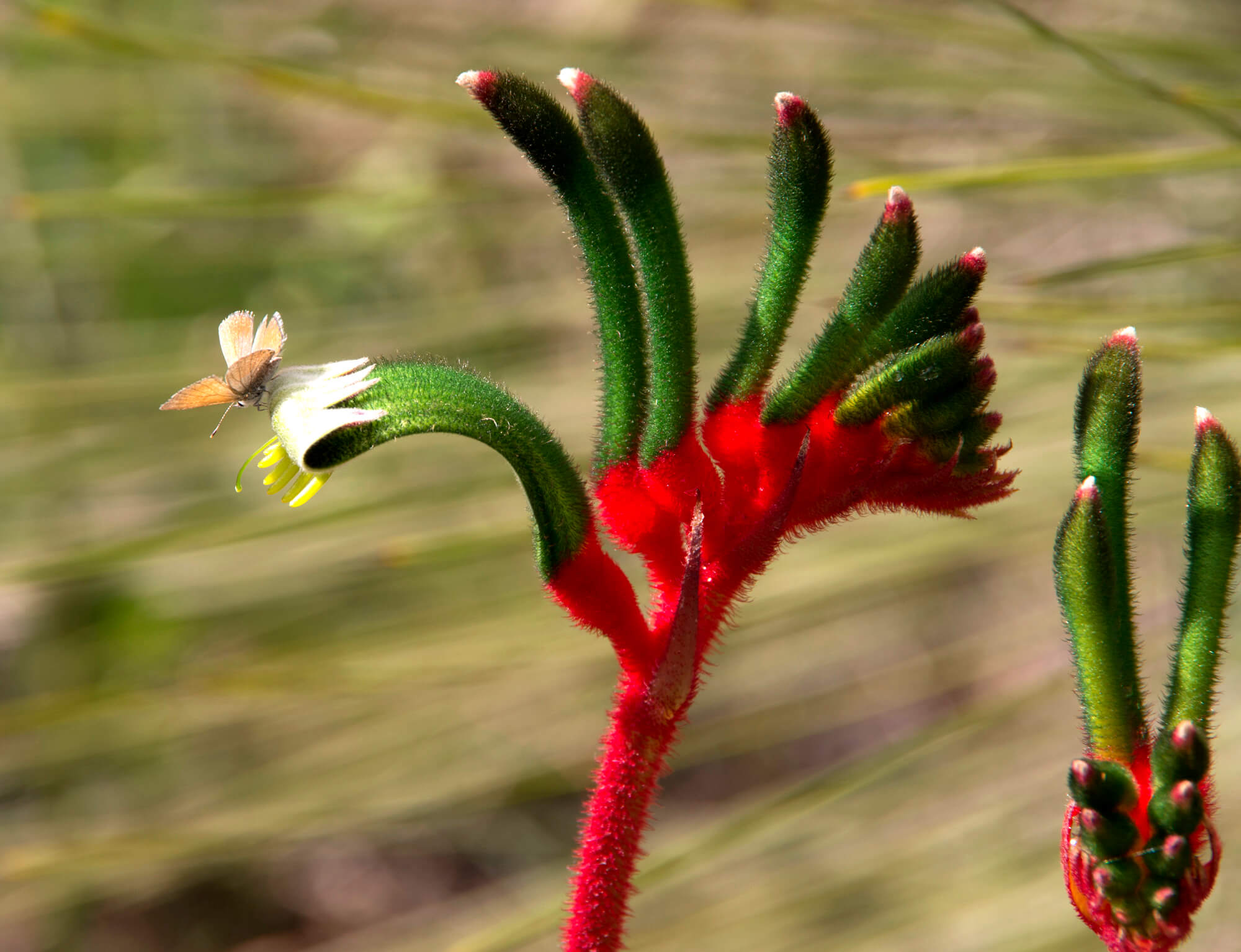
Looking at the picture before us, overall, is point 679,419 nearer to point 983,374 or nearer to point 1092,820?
point 983,374

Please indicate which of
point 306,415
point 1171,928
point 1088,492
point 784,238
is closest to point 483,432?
point 306,415

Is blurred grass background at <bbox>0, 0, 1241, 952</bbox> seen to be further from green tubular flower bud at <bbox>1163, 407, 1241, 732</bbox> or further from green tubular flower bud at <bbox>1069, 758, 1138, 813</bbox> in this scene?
green tubular flower bud at <bbox>1069, 758, 1138, 813</bbox>

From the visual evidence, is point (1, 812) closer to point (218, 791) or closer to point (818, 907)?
point (218, 791)

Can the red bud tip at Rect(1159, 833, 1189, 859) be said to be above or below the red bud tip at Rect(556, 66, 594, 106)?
below

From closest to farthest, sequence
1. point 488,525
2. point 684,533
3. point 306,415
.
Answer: point 306,415
point 684,533
point 488,525

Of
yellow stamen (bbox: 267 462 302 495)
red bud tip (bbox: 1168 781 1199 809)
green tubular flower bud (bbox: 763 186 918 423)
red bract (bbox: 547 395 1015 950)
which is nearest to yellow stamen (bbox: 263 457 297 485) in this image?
yellow stamen (bbox: 267 462 302 495)
